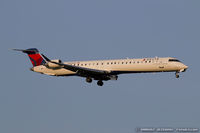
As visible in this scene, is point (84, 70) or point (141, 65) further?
point (84, 70)

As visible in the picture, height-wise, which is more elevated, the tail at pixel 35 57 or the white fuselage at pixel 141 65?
the tail at pixel 35 57

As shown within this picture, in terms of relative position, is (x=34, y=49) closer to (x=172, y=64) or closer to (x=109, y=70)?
(x=109, y=70)

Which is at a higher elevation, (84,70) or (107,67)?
(107,67)

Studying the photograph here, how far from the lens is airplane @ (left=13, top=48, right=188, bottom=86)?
169ft

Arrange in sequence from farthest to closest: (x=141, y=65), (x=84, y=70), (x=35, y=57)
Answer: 1. (x=35, y=57)
2. (x=84, y=70)
3. (x=141, y=65)

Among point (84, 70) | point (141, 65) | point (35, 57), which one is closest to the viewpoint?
point (141, 65)

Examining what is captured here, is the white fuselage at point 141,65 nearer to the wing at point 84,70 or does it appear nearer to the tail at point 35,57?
the wing at point 84,70

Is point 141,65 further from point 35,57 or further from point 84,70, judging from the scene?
point 35,57

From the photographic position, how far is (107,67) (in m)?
53.3

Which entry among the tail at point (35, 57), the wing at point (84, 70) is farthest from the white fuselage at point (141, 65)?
the tail at point (35, 57)

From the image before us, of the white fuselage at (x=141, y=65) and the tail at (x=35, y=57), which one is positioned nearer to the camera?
the white fuselage at (x=141, y=65)

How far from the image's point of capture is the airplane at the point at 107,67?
51.4 meters

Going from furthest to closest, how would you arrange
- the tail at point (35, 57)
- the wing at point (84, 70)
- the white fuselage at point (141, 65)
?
the tail at point (35, 57) < the wing at point (84, 70) < the white fuselage at point (141, 65)

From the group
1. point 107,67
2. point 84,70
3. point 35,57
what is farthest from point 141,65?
point 35,57
